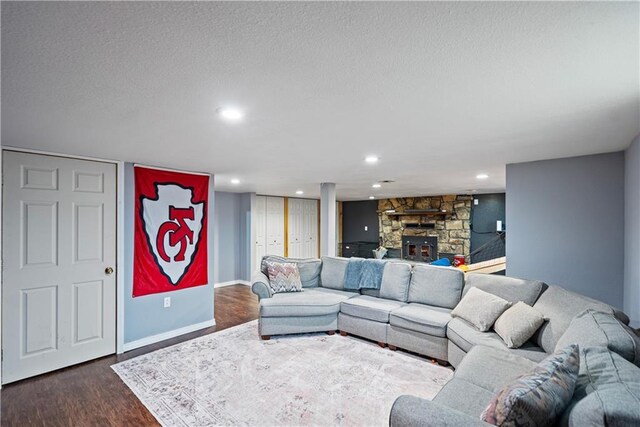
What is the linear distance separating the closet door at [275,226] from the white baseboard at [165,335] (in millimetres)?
3449

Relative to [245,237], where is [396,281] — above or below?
below

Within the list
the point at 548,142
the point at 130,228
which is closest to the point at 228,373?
the point at 130,228

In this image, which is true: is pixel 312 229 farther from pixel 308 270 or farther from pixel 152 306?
pixel 152 306

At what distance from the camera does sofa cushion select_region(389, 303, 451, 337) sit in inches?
123

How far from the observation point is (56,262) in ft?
10.2

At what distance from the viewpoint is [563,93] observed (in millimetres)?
1643

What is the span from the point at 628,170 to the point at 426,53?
9.43 feet

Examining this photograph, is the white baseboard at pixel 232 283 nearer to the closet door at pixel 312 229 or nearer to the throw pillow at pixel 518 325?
the closet door at pixel 312 229

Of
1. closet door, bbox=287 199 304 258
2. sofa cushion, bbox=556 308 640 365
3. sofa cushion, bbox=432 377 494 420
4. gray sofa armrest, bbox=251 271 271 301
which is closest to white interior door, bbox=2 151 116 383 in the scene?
gray sofa armrest, bbox=251 271 271 301

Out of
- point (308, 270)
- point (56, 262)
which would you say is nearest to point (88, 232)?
point (56, 262)

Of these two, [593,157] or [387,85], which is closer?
[387,85]

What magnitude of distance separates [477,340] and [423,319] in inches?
24.6

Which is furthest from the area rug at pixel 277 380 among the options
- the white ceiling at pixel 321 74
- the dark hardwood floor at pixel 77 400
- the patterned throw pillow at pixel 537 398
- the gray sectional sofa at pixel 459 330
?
the white ceiling at pixel 321 74

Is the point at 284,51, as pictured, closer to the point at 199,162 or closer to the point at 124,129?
the point at 124,129
